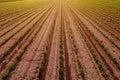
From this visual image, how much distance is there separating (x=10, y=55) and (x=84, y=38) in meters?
5.15

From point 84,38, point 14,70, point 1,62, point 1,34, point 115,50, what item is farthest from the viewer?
point 1,34

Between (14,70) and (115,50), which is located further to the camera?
(115,50)

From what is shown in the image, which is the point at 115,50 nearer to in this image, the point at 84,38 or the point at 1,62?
the point at 84,38

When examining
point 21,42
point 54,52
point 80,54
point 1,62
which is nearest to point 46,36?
point 21,42

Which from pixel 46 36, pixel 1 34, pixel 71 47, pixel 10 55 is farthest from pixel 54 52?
pixel 1 34

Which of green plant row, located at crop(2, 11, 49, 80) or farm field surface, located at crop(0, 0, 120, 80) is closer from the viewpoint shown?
green plant row, located at crop(2, 11, 49, 80)

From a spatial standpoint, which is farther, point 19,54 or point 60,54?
point 60,54

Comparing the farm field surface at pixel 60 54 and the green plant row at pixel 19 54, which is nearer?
the green plant row at pixel 19 54

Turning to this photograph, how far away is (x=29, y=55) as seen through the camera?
345 inches

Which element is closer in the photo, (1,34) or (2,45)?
(2,45)

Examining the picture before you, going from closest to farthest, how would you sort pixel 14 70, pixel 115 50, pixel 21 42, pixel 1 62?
pixel 14 70, pixel 1 62, pixel 115 50, pixel 21 42

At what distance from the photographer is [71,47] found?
32.5ft

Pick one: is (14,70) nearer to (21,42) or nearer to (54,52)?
(54,52)

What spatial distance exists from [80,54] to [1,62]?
4023mm
